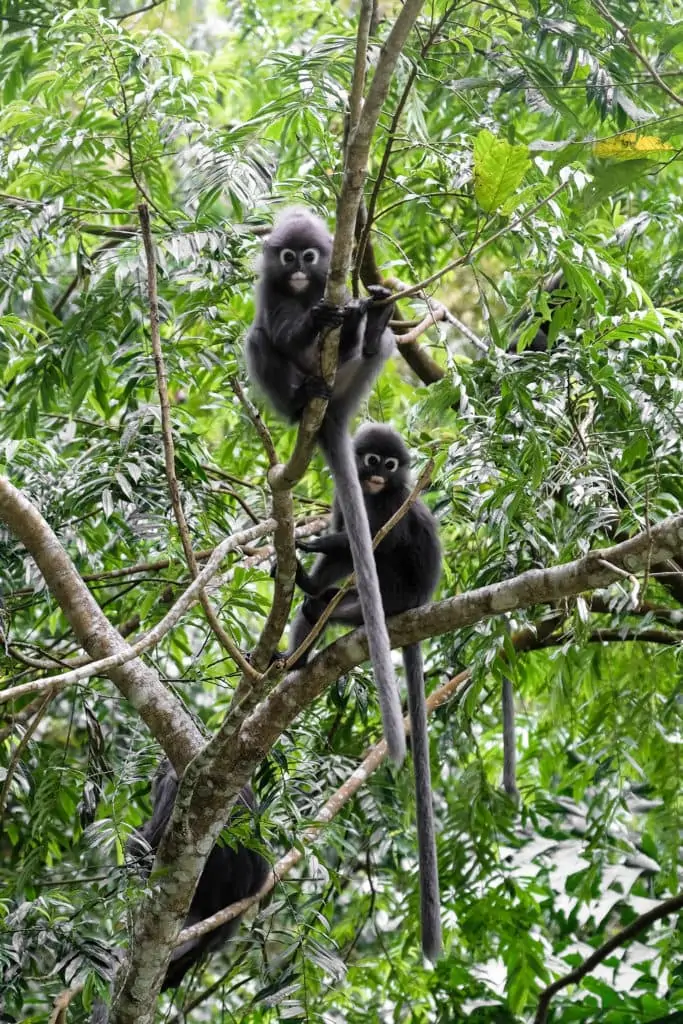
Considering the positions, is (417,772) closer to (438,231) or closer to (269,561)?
(269,561)

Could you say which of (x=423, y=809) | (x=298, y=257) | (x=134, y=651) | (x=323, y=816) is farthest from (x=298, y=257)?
(x=323, y=816)

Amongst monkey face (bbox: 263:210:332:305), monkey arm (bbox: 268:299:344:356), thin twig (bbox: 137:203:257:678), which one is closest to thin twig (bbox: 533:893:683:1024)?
thin twig (bbox: 137:203:257:678)

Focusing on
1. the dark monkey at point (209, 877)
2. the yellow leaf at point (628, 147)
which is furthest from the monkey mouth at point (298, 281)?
the dark monkey at point (209, 877)

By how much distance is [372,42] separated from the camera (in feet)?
10.6

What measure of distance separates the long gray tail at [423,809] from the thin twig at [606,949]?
29.8 inches

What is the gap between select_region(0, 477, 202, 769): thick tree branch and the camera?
3.14 metres

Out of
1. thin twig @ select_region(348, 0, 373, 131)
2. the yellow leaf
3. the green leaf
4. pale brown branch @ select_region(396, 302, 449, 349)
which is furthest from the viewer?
pale brown branch @ select_region(396, 302, 449, 349)

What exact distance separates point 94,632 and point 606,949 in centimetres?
220

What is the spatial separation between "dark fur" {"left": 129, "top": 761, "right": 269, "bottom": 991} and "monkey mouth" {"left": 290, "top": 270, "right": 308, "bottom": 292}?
6.32ft

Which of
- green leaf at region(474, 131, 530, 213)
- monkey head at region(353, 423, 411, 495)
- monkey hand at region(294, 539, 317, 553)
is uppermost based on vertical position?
monkey head at region(353, 423, 411, 495)

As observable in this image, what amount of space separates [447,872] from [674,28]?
289cm

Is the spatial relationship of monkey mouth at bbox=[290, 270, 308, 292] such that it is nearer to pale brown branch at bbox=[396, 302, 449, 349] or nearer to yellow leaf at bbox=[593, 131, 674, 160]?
pale brown branch at bbox=[396, 302, 449, 349]

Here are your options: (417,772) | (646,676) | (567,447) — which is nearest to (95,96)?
(567,447)

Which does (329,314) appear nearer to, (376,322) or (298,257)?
(376,322)
